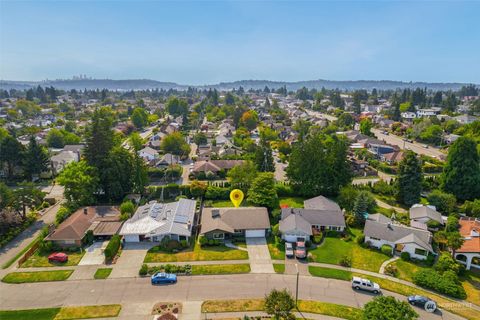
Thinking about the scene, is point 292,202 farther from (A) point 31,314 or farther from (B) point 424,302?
(A) point 31,314

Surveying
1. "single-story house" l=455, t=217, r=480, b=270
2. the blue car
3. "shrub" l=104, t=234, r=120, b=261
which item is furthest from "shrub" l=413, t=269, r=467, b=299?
"shrub" l=104, t=234, r=120, b=261

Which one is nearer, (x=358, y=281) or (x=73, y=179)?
(x=358, y=281)

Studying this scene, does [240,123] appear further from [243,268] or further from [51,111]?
[51,111]

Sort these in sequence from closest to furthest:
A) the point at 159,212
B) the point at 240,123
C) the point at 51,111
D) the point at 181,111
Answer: the point at 159,212 < the point at 240,123 < the point at 181,111 < the point at 51,111

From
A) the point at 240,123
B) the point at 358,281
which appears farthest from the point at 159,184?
the point at 240,123

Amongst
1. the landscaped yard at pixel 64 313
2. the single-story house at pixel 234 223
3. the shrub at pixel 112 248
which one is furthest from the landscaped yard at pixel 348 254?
the shrub at pixel 112 248

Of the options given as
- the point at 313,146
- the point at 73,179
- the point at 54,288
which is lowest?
the point at 54,288

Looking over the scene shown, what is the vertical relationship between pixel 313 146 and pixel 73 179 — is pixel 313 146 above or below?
above
